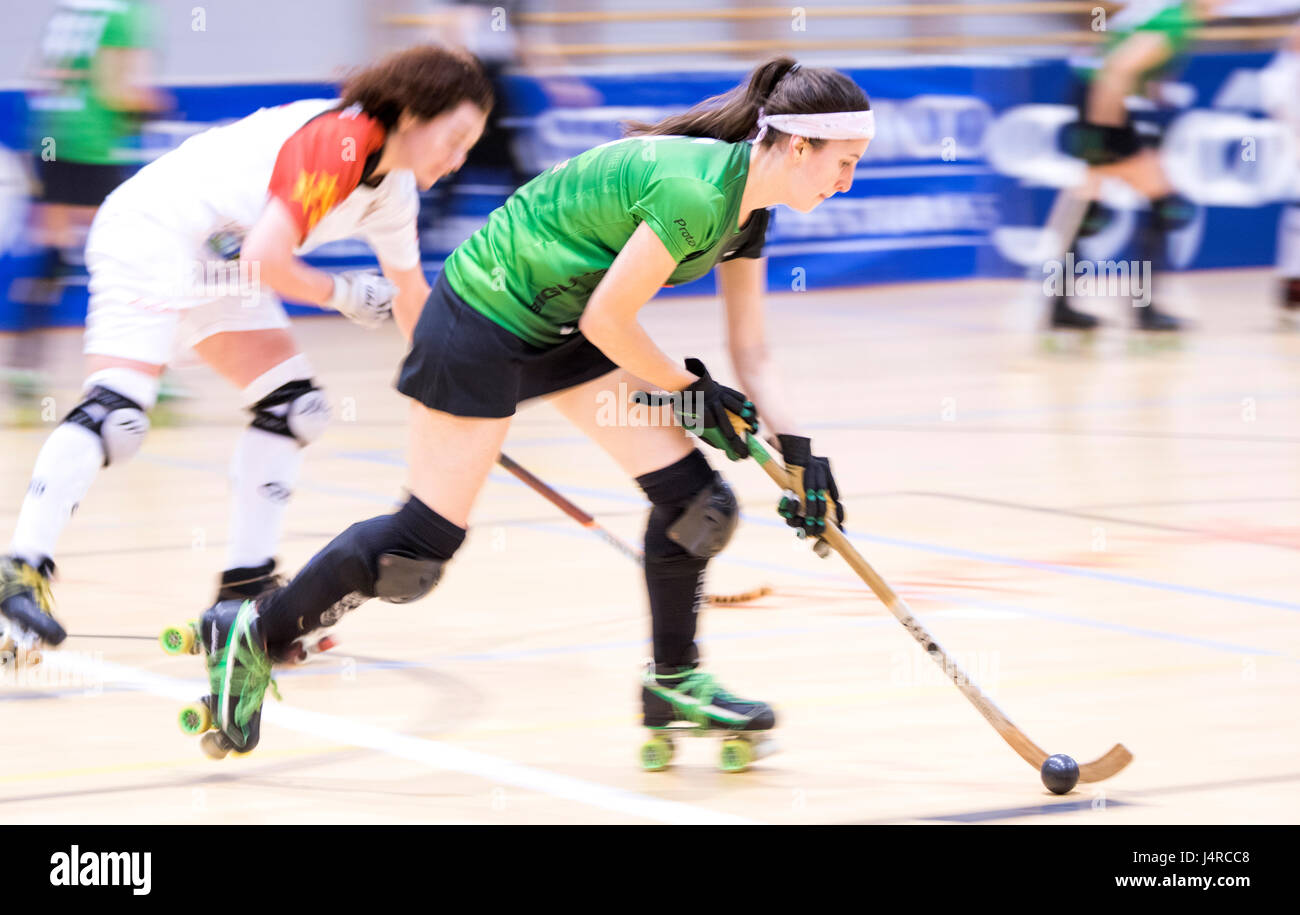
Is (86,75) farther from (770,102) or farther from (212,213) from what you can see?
(770,102)

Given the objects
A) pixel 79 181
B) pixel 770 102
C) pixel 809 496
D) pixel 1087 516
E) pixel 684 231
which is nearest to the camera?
pixel 684 231

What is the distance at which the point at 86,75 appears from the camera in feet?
25.9

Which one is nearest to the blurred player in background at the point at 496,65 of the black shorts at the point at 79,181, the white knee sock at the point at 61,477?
the black shorts at the point at 79,181

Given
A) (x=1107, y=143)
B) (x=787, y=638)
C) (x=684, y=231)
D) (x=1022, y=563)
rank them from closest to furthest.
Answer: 1. (x=684, y=231)
2. (x=787, y=638)
3. (x=1022, y=563)
4. (x=1107, y=143)

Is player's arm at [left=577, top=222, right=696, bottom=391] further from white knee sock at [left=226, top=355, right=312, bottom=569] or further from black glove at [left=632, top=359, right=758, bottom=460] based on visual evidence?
white knee sock at [left=226, top=355, right=312, bottom=569]

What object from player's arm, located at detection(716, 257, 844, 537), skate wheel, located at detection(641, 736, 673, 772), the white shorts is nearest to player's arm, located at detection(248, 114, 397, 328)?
the white shorts

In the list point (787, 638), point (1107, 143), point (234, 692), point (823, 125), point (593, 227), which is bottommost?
point (234, 692)

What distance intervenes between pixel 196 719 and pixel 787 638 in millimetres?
1612

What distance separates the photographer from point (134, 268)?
175 inches

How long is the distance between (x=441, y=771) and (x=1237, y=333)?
8266mm

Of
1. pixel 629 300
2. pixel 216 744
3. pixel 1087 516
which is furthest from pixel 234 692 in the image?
pixel 1087 516

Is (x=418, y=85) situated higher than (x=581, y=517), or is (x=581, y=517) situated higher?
(x=418, y=85)

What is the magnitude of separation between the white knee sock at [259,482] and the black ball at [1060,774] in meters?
2.05

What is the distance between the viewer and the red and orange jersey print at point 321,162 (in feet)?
13.7
